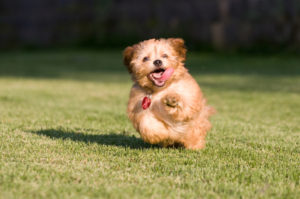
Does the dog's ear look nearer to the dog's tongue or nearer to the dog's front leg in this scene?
the dog's tongue

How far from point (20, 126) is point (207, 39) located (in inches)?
486

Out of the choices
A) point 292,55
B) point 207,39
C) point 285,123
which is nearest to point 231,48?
point 207,39

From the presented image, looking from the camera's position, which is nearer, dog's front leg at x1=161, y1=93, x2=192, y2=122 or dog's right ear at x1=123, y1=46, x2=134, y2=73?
dog's front leg at x1=161, y1=93, x2=192, y2=122

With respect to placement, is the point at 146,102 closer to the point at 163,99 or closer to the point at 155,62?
the point at 163,99

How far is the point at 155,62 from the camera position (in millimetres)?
3838

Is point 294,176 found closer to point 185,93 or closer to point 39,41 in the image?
point 185,93

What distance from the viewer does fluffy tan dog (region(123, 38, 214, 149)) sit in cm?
383

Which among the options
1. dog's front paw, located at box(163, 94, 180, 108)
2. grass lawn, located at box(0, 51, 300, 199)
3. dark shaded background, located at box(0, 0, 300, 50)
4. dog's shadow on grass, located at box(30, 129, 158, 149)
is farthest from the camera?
dark shaded background, located at box(0, 0, 300, 50)

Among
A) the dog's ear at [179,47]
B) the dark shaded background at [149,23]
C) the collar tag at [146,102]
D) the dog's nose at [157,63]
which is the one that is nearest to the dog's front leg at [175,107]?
the collar tag at [146,102]

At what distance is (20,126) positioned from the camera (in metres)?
4.98

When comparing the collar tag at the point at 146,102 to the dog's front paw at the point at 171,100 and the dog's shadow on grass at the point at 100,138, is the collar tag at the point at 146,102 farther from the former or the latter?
the dog's shadow on grass at the point at 100,138

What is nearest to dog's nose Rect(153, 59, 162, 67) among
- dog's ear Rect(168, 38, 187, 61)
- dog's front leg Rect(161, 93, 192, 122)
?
dog's front leg Rect(161, 93, 192, 122)

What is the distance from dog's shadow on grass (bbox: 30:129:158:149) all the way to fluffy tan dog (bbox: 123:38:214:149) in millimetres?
386

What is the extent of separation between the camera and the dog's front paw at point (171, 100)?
12.3 ft
